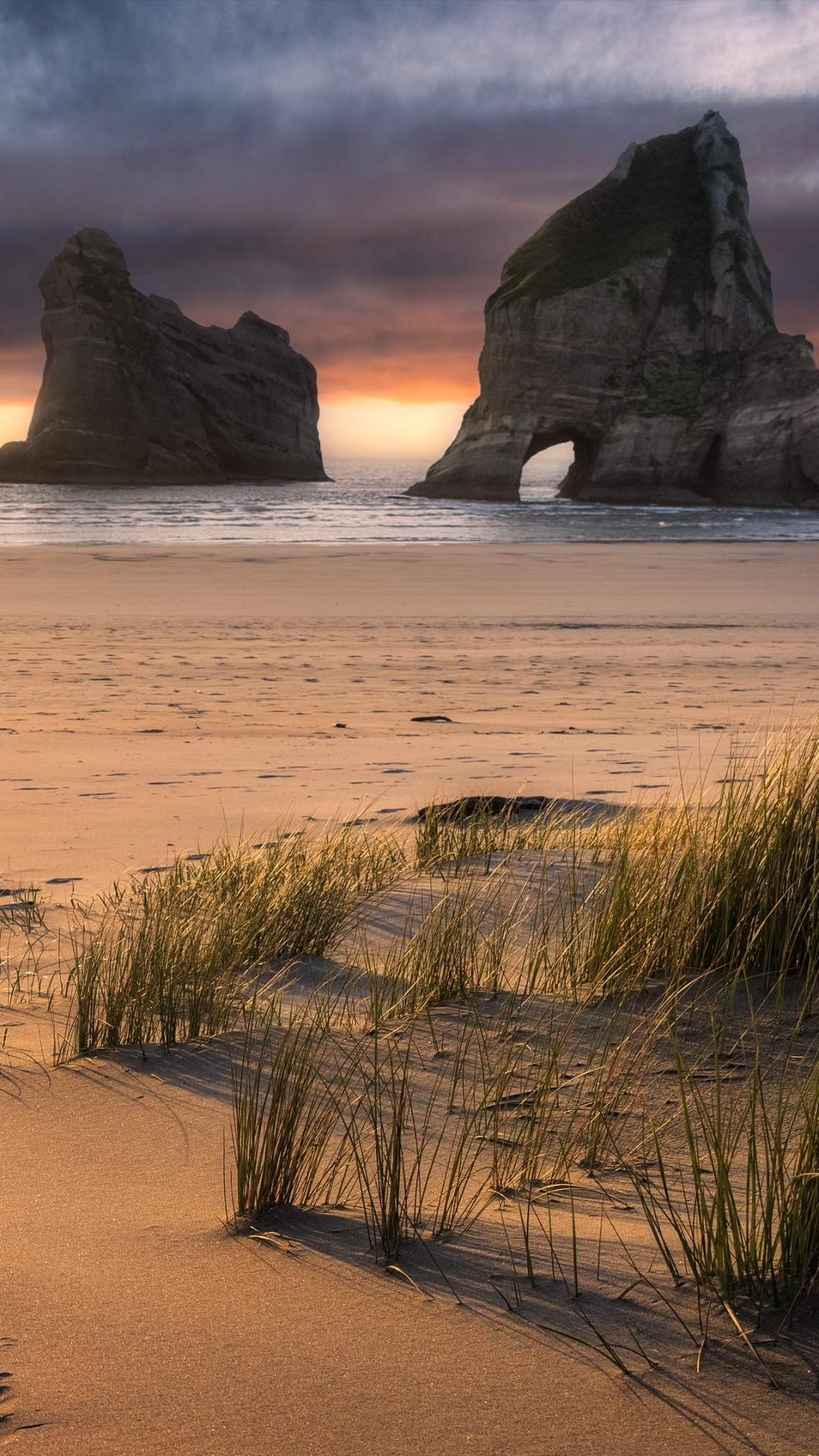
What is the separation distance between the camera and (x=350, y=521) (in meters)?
36.7

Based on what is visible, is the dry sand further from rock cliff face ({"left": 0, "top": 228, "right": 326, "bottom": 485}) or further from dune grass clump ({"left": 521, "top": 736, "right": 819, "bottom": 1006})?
rock cliff face ({"left": 0, "top": 228, "right": 326, "bottom": 485})

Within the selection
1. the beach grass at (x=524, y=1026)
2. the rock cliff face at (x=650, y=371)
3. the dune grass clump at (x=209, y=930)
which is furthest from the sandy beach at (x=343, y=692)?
the rock cliff face at (x=650, y=371)

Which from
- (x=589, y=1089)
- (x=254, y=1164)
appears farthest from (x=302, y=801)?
(x=254, y=1164)

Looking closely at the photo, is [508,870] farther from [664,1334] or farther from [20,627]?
[20,627]

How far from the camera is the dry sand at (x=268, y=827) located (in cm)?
125

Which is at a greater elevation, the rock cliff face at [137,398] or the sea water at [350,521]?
the rock cliff face at [137,398]

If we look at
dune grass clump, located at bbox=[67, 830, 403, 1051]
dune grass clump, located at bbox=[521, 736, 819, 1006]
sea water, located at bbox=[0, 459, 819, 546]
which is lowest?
dune grass clump, located at bbox=[67, 830, 403, 1051]

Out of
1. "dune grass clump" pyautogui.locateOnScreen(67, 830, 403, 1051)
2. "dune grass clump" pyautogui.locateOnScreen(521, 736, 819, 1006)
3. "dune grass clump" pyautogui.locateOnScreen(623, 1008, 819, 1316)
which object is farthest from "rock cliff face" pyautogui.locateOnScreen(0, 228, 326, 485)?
"dune grass clump" pyautogui.locateOnScreen(623, 1008, 819, 1316)

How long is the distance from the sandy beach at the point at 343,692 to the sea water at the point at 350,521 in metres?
9.82

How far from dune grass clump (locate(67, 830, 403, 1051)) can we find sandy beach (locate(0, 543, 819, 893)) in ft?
2.06

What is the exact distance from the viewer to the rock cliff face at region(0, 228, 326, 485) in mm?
81125

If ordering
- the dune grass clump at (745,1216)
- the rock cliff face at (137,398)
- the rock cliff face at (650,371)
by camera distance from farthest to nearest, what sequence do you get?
the rock cliff face at (137,398)
the rock cliff face at (650,371)
the dune grass clump at (745,1216)

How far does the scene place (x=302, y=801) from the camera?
5.40 m

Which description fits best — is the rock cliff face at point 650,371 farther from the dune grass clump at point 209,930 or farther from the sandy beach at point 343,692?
the dune grass clump at point 209,930
